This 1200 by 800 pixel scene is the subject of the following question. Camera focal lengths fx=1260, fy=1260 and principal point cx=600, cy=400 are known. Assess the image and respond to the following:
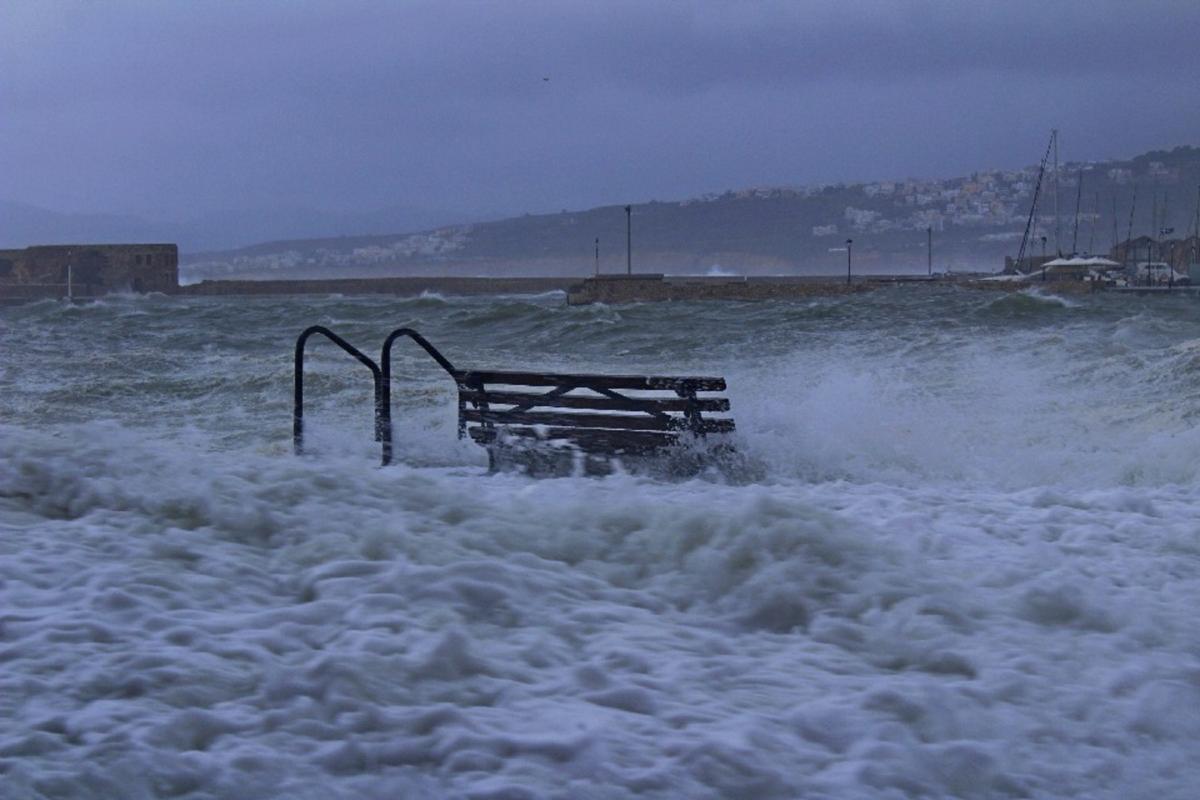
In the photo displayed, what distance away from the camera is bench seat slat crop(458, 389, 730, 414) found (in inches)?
321

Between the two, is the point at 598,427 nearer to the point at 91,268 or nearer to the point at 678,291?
the point at 678,291

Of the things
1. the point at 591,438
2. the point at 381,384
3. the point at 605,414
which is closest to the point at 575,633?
the point at 591,438

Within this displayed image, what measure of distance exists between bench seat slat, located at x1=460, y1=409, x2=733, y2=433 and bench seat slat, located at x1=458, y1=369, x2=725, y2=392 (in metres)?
0.21

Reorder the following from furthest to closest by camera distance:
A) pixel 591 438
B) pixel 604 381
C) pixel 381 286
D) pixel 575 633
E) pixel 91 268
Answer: pixel 381 286, pixel 91 268, pixel 604 381, pixel 591 438, pixel 575 633

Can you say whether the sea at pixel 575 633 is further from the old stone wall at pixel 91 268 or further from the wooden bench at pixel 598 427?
the old stone wall at pixel 91 268

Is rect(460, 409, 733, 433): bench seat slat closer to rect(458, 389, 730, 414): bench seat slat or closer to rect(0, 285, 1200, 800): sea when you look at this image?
rect(458, 389, 730, 414): bench seat slat

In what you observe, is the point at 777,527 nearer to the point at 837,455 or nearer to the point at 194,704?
the point at 194,704

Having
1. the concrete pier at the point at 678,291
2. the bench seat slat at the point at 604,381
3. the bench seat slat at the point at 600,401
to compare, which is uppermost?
the concrete pier at the point at 678,291

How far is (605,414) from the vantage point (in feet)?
27.2

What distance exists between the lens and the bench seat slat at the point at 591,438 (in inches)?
316

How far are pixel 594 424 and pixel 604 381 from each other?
31cm

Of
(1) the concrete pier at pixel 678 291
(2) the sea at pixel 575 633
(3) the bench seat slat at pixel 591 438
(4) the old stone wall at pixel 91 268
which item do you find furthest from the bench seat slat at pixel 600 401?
(4) the old stone wall at pixel 91 268

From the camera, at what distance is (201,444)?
43.0ft

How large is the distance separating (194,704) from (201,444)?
10487 mm
